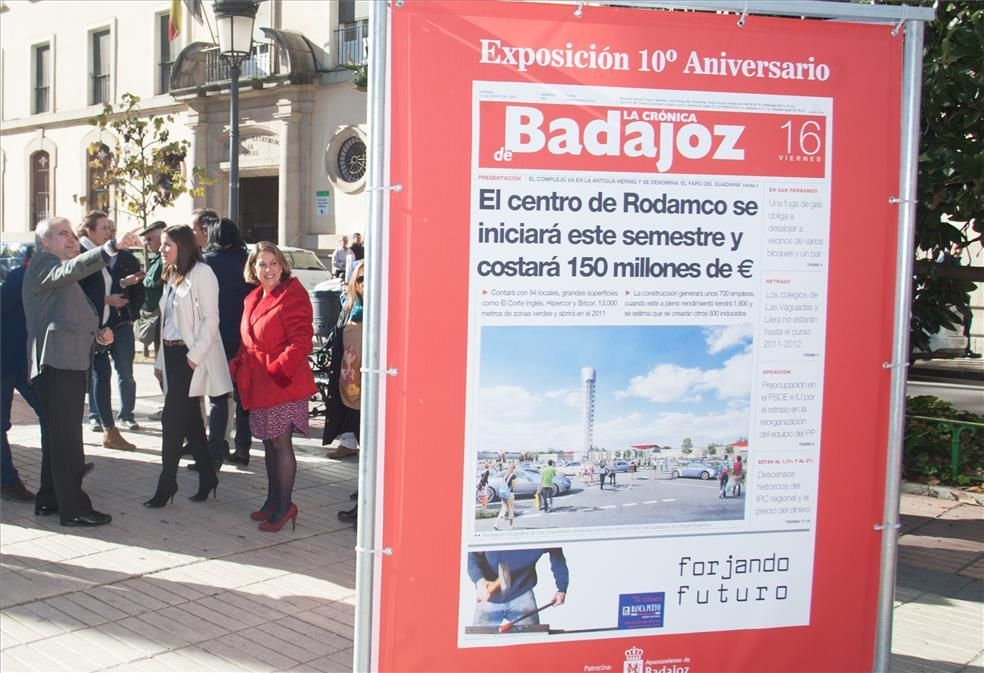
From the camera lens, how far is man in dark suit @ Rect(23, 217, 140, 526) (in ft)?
20.1

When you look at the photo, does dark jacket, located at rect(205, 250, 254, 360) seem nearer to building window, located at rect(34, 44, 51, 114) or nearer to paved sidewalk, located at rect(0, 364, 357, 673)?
paved sidewalk, located at rect(0, 364, 357, 673)

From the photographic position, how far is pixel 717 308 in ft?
10.8

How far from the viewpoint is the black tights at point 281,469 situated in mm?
6398

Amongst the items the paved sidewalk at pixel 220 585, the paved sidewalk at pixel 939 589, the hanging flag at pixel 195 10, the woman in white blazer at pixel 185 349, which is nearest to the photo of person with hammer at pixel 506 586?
the paved sidewalk at pixel 220 585

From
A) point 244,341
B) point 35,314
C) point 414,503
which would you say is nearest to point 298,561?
point 244,341

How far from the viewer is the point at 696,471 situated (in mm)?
3352

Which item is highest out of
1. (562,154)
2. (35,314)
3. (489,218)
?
(562,154)

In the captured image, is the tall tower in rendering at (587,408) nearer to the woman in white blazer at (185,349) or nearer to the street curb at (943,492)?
the woman in white blazer at (185,349)

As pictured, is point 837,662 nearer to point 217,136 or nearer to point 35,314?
point 35,314

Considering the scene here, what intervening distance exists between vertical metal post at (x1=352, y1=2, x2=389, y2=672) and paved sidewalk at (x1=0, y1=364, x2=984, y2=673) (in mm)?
1484

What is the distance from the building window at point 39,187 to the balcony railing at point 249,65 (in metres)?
11.6

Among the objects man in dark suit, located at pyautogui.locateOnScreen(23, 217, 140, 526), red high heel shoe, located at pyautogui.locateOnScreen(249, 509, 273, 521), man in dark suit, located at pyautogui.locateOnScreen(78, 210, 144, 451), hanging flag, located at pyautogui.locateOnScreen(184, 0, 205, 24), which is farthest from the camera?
hanging flag, located at pyautogui.locateOnScreen(184, 0, 205, 24)

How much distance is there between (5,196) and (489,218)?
42.9m

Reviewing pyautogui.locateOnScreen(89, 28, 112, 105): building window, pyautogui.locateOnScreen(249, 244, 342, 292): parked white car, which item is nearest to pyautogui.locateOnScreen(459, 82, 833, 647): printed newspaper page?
pyautogui.locateOnScreen(249, 244, 342, 292): parked white car
